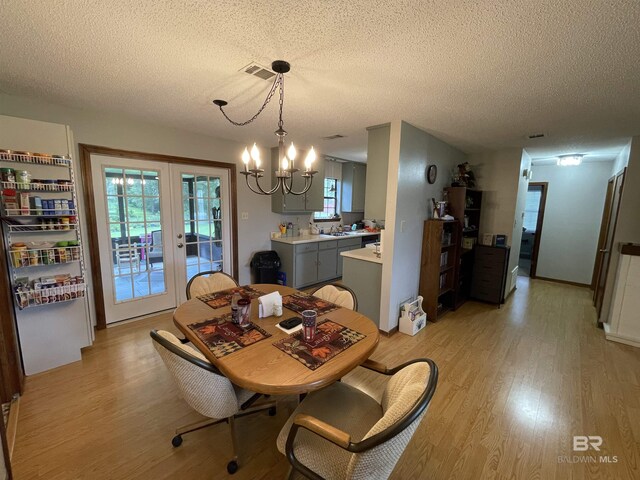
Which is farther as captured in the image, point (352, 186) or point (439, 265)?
point (352, 186)

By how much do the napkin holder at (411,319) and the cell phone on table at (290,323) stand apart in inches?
69.9

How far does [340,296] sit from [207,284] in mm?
1236

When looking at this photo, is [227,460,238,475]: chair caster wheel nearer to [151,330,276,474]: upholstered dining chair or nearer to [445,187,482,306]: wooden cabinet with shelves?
[151,330,276,474]: upholstered dining chair

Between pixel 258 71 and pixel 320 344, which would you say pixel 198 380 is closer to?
pixel 320 344

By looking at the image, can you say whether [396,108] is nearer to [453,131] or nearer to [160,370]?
[453,131]

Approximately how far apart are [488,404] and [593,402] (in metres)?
0.81

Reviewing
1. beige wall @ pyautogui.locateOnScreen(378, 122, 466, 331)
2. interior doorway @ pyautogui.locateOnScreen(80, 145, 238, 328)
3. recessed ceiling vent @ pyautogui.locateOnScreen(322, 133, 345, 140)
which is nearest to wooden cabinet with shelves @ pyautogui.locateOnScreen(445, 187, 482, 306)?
beige wall @ pyautogui.locateOnScreen(378, 122, 466, 331)

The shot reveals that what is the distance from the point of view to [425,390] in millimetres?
942

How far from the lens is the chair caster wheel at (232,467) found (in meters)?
1.47

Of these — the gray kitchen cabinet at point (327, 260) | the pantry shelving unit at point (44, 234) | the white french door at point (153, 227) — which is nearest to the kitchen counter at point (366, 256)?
the gray kitchen cabinet at point (327, 260)

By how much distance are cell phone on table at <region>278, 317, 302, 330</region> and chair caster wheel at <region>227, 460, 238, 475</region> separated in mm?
754

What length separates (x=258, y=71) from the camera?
1793 mm

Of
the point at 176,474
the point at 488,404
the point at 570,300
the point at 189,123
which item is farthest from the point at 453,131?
the point at 176,474

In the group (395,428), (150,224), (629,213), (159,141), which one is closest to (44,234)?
(150,224)
